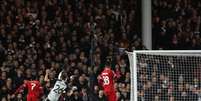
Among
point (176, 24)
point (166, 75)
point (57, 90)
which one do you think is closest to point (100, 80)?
point (57, 90)

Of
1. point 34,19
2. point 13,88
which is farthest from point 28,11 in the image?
point 13,88

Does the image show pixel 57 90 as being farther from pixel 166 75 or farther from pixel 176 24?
pixel 176 24

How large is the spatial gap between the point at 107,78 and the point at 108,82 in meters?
0.10

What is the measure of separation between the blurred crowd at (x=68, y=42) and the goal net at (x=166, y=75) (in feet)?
7.58

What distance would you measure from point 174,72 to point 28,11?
21.6ft

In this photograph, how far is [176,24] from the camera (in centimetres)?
2055

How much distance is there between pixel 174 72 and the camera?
45.9 ft

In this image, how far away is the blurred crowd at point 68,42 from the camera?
16.7m

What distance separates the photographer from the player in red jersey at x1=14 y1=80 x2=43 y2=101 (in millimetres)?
16234

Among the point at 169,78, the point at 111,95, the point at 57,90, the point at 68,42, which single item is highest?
the point at 68,42

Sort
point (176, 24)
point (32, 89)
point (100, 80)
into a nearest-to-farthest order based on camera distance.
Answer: point (32, 89) < point (100, 80) < point (176, 24)

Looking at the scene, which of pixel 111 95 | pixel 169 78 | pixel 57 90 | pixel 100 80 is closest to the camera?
pixel 169 78

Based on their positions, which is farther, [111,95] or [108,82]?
[108,82]

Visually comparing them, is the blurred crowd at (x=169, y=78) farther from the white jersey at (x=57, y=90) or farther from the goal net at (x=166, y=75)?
the white jersey at (x=57, y=90)
